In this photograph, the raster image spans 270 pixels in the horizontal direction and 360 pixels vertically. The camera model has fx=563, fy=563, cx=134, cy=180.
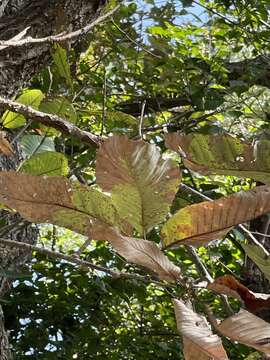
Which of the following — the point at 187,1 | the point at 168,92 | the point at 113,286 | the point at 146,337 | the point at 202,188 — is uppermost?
the point at 187,1

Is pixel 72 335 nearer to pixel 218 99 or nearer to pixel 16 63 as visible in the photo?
pixel 218 99

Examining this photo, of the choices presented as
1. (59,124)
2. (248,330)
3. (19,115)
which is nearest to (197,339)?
(248,330)

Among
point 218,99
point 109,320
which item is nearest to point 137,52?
point 218,99

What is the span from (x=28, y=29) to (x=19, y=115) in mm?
548

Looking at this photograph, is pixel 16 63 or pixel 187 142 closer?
pixel 187 142

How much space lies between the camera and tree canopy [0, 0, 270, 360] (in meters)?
0.38

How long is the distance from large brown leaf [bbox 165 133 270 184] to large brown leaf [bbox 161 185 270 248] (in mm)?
28

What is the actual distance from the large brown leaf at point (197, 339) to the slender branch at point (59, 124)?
0.31m

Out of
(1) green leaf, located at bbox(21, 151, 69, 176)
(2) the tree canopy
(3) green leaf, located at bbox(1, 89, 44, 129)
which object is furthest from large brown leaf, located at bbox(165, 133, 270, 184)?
(3) green leaf, located at bbox(1, 89, 44, 129)

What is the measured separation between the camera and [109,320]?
2551 millimetres

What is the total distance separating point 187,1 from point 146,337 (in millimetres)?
1523

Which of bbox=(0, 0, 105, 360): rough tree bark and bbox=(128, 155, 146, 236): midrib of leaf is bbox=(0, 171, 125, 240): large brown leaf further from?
bbox=(0, 0, 105, 360): rough tree bark

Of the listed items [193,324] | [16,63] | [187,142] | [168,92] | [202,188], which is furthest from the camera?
[168,92]

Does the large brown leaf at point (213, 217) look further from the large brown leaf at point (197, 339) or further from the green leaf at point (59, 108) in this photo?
the green leaf at point (59, 108)
